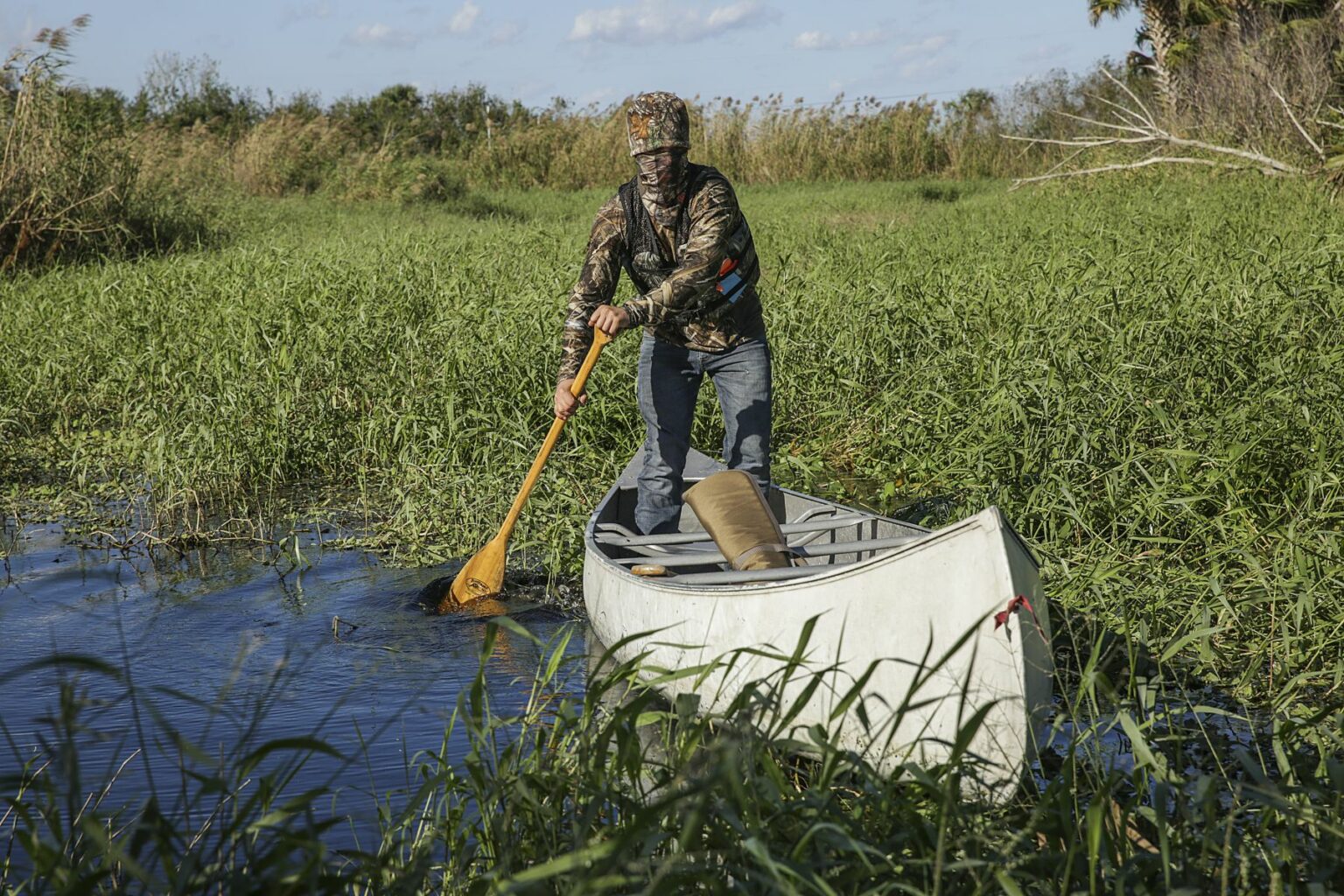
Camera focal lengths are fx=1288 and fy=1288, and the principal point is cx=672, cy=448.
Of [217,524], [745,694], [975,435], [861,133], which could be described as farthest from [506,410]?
[861,133]

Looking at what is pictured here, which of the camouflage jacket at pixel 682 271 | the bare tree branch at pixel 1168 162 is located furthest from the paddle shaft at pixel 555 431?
the bare tree branch at pixel 1168 162

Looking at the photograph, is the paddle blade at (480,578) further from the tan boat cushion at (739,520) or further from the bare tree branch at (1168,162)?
the bare tree branch at (1168,162)

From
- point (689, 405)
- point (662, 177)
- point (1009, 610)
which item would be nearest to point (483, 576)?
point (689, 405)

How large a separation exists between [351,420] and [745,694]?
225 inches

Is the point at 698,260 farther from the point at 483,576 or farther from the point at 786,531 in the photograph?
the point at 483,576

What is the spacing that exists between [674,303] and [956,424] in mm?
2494

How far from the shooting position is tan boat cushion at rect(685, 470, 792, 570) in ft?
15.1

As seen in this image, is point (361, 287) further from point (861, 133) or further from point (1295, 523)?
point (861, 133)

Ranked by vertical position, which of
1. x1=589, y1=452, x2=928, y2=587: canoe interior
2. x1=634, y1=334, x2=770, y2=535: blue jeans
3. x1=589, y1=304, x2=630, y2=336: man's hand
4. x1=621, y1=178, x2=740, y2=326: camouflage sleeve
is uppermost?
x1=621, y1=178, x2=740, y2=326: camouflage sleeve

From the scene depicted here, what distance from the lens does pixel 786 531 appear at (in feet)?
17.7

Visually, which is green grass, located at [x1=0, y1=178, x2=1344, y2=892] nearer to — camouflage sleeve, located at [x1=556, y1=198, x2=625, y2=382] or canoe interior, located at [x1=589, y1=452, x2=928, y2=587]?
canoe interior, located at [x1=589, y1=452, x2=928, y2=587]

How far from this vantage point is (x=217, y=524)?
705cm

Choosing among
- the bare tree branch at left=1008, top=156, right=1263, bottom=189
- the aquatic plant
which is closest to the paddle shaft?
the aquatic plant

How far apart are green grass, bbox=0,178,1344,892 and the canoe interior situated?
454mm
